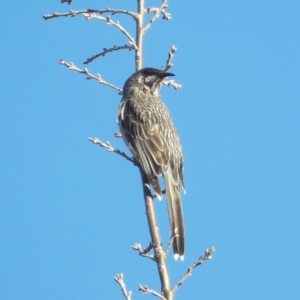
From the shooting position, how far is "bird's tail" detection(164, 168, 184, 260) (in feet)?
18.0

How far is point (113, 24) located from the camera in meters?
6.02

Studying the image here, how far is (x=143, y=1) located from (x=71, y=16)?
0.74 meters

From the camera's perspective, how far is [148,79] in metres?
7.29

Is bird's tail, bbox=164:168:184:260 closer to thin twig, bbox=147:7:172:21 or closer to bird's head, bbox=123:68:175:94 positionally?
bird's head, bbox=123:68:175:94

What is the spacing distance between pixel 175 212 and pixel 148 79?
2.01 metres

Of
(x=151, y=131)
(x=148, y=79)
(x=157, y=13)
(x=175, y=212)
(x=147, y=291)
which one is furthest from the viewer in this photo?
(x=148, y=79)

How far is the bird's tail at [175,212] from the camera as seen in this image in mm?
5496

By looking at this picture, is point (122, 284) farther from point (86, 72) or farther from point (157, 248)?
point (86, 72)

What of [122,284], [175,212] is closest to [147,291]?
[122,284]

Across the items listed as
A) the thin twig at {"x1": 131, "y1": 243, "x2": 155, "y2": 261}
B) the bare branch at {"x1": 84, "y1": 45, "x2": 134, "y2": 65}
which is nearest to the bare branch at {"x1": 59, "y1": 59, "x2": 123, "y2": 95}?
the bare branch at {"x1": 84, "y1": 45, "x2": 134, "y2": 65}

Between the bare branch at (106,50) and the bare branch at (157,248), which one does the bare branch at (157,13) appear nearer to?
the bare branch at (106,50)

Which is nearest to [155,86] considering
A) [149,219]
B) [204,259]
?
[149,219]

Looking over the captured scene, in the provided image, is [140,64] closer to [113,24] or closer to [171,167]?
[113,24]

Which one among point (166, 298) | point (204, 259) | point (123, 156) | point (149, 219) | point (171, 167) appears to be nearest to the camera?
point (166, 298)
